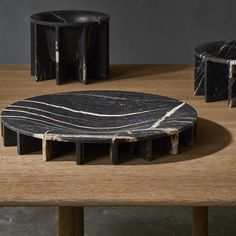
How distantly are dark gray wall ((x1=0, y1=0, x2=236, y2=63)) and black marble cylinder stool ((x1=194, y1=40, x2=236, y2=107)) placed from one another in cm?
112

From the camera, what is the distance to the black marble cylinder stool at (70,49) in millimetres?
1407

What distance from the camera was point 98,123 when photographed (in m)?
1.09

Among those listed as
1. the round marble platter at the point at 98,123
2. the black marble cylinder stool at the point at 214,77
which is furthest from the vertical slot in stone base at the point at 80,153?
the black marble cylinder stool at the point at 214,77

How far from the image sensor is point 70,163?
0.99 metres

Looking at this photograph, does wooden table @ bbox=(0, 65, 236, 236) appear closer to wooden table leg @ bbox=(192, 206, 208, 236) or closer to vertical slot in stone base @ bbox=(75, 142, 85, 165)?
vertical slot in stone base @ bbox=(75, 142, 85, 165)

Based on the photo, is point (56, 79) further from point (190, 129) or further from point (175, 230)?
point (175, 230)

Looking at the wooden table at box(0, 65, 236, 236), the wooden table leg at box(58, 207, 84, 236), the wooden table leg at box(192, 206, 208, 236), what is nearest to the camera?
the wooden table at box(0, 65, 236, 236)

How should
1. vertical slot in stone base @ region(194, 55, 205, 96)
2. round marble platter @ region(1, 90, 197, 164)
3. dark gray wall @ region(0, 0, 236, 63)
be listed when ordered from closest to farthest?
round marble platter @ region(1, 90, 197, 164)
vertical slot in stone base @ region(194, 55, 205, 96)
dark gray wall @ region(0, 0, 236, 63)

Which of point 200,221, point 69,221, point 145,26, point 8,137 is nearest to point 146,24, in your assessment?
point 145,26

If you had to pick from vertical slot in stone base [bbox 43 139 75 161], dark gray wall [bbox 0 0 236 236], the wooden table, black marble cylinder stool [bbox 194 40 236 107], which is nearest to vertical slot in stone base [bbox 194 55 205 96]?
black marble cylinder stool [bbox 194 40 236 107]

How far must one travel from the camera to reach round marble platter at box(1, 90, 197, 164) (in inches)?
38.4

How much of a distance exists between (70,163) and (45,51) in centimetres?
53

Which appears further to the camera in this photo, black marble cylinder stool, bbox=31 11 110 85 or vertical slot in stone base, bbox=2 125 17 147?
black marble cylinder stool, bbox=31 11 110 85

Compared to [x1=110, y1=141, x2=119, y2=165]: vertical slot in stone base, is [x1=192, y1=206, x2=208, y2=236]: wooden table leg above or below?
below
